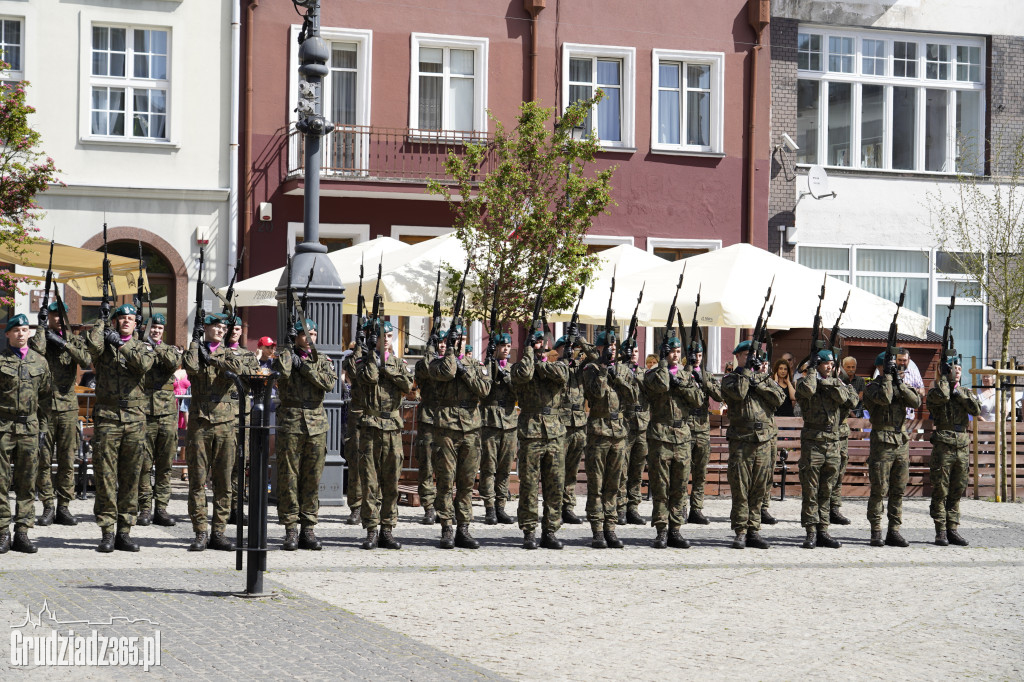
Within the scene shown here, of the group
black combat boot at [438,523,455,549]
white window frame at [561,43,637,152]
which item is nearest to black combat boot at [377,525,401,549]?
black combat boot at [438,523,455,549]

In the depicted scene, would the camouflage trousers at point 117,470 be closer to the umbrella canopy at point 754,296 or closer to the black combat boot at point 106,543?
the black combat boot at point 106,543

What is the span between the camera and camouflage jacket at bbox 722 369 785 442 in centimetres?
1337

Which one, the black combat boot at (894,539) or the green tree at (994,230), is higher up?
the green tree at (994,230)

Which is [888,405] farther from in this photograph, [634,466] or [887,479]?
[634,466]

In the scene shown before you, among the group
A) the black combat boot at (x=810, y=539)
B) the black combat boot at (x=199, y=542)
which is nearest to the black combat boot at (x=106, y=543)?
the black combat boot at (x=199, y=542)

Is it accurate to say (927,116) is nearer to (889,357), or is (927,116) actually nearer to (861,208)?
(861,208)

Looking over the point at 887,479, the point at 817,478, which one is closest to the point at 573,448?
the point at 817,478

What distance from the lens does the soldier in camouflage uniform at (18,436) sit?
37.4 ft

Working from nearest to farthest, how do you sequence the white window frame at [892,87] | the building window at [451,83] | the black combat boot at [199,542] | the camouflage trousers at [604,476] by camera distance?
1. the black combat boot at [199,542]
2. the camouflage trousers at [604,476]
3. the building window at [451,83]
4. the white window frame at [892,87]

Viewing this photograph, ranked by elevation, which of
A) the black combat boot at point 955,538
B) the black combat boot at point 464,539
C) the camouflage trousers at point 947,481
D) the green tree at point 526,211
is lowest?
the black combat boot at point 955,538

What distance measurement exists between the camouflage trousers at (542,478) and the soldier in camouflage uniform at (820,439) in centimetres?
236

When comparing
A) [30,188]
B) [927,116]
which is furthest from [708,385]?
[927,116]

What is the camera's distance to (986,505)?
17.6 m

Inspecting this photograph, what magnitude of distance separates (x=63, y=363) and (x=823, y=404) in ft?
23.0
